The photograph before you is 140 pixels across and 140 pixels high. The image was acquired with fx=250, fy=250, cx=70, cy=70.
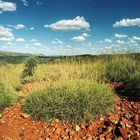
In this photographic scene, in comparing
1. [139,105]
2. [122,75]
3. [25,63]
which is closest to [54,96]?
[139,105]

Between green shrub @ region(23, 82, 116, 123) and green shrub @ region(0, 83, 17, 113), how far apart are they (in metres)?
0.74

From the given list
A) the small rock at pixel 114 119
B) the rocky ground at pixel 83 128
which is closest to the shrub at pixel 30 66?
the rocky ground at pixel 83 128

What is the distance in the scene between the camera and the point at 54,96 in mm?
5570

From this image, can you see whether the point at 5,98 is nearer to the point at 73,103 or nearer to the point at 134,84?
the point at 73,103

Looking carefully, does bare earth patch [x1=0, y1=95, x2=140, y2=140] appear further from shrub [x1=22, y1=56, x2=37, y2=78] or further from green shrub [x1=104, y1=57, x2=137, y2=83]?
shrub [x1=22, y1=56, x2=37, y2=78]

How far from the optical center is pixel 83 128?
4922mm

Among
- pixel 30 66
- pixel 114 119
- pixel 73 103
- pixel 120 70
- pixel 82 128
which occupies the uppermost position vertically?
pixel 120 70

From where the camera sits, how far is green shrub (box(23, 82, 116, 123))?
5.16m

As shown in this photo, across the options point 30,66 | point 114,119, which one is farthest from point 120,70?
point 30,66

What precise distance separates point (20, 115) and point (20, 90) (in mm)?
2899

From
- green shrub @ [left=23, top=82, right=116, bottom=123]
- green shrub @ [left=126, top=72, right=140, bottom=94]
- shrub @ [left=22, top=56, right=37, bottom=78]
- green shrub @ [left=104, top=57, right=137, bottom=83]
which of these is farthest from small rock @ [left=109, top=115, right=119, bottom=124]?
shrub @ [left=22, top=56, right=37, bottom=78]

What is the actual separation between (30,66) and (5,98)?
20.4ft

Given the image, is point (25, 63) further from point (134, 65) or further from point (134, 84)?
point (134, 84)

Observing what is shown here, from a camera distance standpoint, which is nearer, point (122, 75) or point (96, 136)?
point (96, 136)
